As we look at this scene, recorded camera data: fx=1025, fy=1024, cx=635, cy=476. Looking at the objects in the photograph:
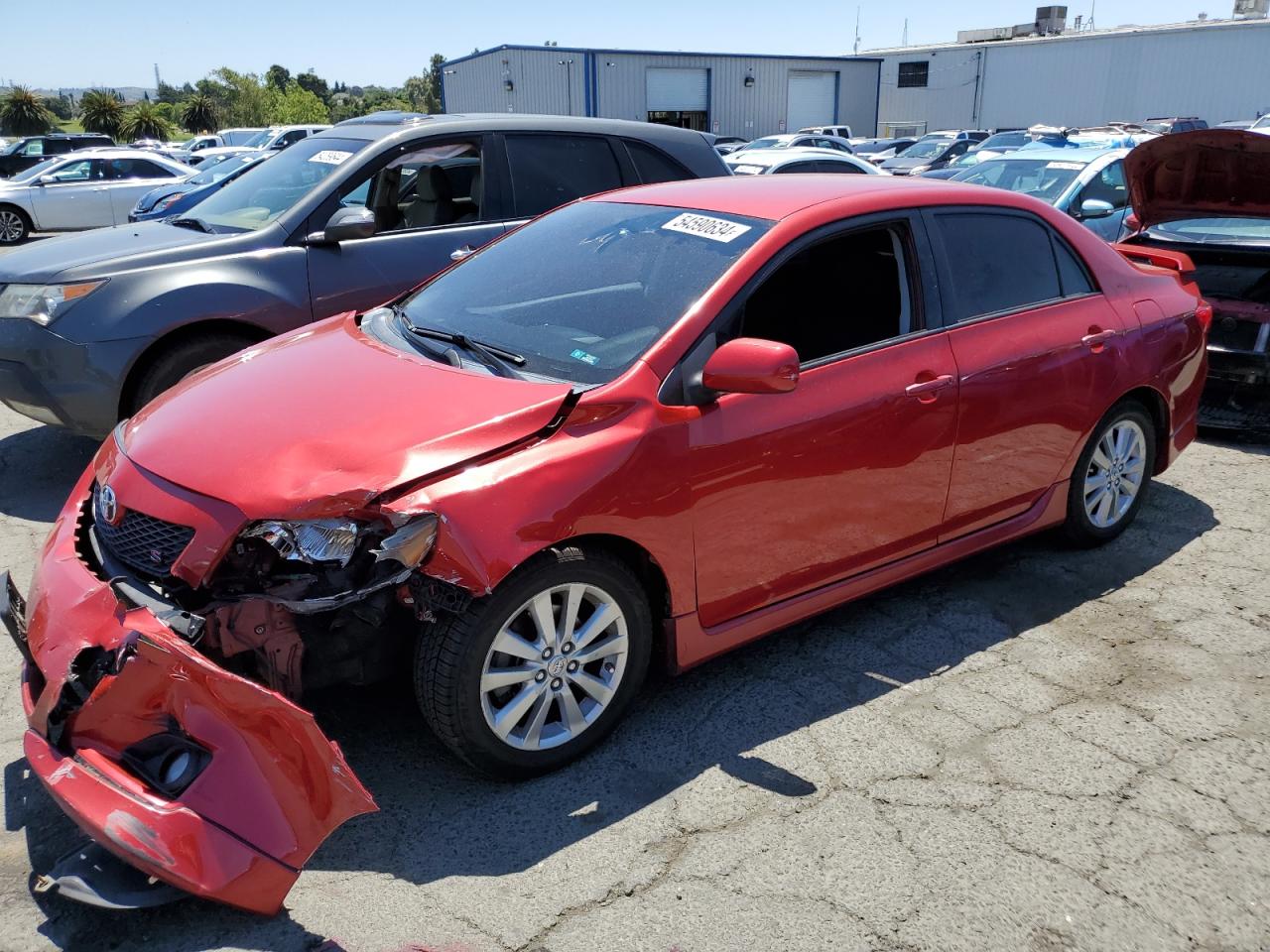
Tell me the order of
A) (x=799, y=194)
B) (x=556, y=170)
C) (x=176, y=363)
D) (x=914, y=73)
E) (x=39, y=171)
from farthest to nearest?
(x=914, y=73), (x=39, y=171), (x=556, y=170), (x=176, y=363), (x=799, y=194)

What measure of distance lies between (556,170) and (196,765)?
4698 mm

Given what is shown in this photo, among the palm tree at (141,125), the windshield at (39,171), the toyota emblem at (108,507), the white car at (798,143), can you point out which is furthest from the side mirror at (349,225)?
the palm tree at (141,125)

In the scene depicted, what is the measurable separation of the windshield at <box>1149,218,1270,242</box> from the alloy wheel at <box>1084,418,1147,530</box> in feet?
7.89

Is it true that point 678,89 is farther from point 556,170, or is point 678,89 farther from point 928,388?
point 928,388

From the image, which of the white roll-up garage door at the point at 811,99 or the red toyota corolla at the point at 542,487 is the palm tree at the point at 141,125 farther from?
the red toyota corolla at the point at 542,487

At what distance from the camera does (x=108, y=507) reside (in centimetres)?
304

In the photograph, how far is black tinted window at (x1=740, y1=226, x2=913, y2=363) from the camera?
3615mm

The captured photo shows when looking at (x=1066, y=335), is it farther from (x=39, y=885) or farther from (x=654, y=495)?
(x=39, y=885)

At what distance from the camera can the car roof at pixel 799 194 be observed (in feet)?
12.2

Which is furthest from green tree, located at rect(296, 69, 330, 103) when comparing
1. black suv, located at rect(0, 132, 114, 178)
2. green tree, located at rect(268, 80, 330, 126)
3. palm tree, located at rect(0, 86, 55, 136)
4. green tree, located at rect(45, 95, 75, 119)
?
black suv, located at rect(0, 132, 114, 178)

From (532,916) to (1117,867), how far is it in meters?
1.58

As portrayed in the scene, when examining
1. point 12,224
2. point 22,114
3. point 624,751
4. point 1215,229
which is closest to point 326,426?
point 624,751

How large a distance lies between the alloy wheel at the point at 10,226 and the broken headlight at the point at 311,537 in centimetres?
1731

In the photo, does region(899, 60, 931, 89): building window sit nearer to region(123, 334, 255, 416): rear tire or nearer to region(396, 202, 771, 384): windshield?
region(123, 334, 255, 416): rear tire
